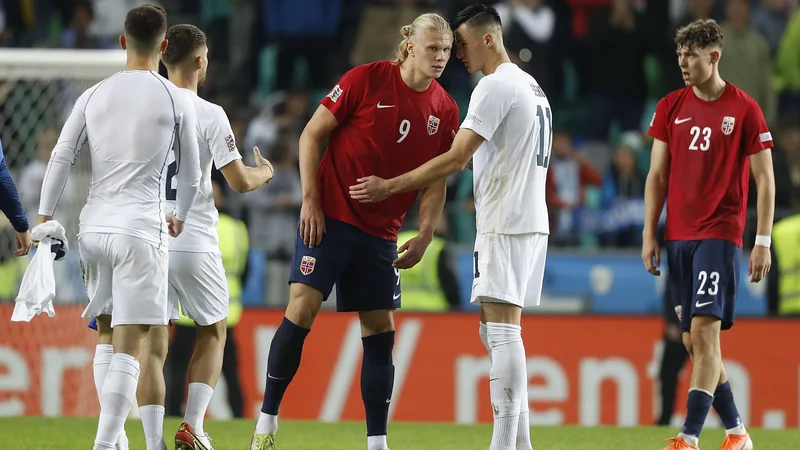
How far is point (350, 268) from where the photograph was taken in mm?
5953

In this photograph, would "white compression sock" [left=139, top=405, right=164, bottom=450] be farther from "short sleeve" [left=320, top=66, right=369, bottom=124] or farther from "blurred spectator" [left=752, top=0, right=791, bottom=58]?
"blurred spectator" [left=752, top=0, right=791, bottom=58]

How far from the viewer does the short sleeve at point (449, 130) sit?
6039 millimetres

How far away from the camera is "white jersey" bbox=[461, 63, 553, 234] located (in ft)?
18.3

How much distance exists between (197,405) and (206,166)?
4.04ft

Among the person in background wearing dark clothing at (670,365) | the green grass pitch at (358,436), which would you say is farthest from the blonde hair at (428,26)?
the person in background wearing dark clothing at (670,365)

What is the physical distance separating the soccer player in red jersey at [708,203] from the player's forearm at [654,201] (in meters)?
0.10

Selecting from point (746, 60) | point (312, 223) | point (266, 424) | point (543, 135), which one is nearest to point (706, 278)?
point (543, 135)

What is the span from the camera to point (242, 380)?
33.2 feet

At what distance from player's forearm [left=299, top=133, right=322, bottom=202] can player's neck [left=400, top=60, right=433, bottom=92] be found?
559 mm

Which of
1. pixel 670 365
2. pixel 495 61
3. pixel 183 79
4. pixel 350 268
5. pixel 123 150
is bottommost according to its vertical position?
pixel 670 365

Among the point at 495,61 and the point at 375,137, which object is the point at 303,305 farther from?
the point at 495,61

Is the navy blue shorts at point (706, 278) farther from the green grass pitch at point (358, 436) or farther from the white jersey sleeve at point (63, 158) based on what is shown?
the white jersey sleeve at point (63, 158)

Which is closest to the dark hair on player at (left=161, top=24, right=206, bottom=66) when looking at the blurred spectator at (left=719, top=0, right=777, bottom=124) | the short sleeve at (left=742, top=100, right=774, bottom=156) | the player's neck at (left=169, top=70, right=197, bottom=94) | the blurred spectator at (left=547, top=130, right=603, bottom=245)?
the player's neck at (left=169, top=70, right=197, bottom=94)

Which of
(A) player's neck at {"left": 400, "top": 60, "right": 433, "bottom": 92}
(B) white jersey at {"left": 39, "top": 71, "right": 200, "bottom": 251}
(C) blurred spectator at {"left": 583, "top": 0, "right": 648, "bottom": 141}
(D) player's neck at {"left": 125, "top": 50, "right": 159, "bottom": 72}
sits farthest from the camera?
(C) blurred spectator at {"left": 583, "top": 0, "right": 648, "bottom": 141}
